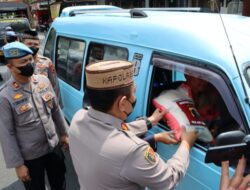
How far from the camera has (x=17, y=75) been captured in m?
2.73

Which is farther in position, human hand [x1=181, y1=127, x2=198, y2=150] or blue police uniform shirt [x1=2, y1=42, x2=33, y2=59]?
blue police uniform shirt [x1=2, y1=42, x2=33, y2=59]

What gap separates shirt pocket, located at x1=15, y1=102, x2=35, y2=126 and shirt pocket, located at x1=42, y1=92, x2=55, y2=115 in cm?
15

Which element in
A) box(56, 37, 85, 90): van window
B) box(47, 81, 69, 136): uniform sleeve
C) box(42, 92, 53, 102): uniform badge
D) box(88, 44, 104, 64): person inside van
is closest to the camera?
box(42, 92, 53, 102): uniform badge

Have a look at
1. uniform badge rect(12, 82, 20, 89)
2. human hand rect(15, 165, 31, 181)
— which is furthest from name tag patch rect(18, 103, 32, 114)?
human hand rect(15, 165, 31, 181)

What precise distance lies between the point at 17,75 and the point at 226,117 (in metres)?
1.65

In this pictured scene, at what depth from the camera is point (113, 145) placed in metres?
1.47

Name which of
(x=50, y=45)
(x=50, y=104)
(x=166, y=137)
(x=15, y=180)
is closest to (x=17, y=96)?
(x=50, y=104)

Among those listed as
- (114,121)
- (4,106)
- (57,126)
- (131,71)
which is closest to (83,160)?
(114,121)

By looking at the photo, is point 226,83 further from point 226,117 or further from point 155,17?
point 155,17

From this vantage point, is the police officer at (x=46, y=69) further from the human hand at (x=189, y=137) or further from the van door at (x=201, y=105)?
the human hand at (x=189, y=137)

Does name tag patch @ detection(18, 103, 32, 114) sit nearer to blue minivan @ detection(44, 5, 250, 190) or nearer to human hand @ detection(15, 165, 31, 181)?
human hand @ detection(15, 165, 31, 181)

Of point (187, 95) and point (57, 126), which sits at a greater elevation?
point (187, 95)

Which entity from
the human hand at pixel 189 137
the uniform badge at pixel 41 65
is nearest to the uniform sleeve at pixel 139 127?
the human hand at pixel 189 137

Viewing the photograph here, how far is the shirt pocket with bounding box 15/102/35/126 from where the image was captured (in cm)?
266
